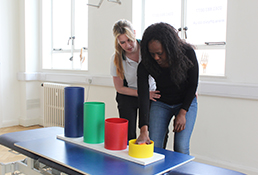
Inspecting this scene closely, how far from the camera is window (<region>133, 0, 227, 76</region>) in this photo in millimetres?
2469

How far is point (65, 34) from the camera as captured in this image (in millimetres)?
4105

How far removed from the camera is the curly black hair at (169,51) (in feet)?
4.59

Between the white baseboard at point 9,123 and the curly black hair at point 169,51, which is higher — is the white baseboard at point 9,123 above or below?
below

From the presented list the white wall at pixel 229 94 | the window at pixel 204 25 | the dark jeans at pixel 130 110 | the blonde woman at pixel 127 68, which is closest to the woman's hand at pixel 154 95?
the blonde woman at pixel 127 68

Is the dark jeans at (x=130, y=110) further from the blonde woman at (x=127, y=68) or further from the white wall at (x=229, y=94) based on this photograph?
Answer: the white wall at (x=229, y=94)

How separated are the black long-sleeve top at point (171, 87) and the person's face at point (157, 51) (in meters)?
0.10

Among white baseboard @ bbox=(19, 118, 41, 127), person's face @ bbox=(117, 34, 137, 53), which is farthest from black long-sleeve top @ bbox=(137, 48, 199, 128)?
white baseboard @ bbox=(19, 118, 41, 127)

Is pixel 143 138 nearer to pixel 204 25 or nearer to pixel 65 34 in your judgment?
pixel 204 25

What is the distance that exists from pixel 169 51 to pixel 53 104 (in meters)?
2.74

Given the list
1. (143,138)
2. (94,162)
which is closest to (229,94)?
(143,138)

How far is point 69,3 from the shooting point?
3996mm

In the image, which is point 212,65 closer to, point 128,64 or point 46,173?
point 128,64

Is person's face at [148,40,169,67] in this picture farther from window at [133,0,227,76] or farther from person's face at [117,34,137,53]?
window at [133,0,227,76]

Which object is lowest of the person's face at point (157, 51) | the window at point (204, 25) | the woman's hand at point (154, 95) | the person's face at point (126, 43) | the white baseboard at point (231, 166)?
the white baseboard at point (231, 166)
